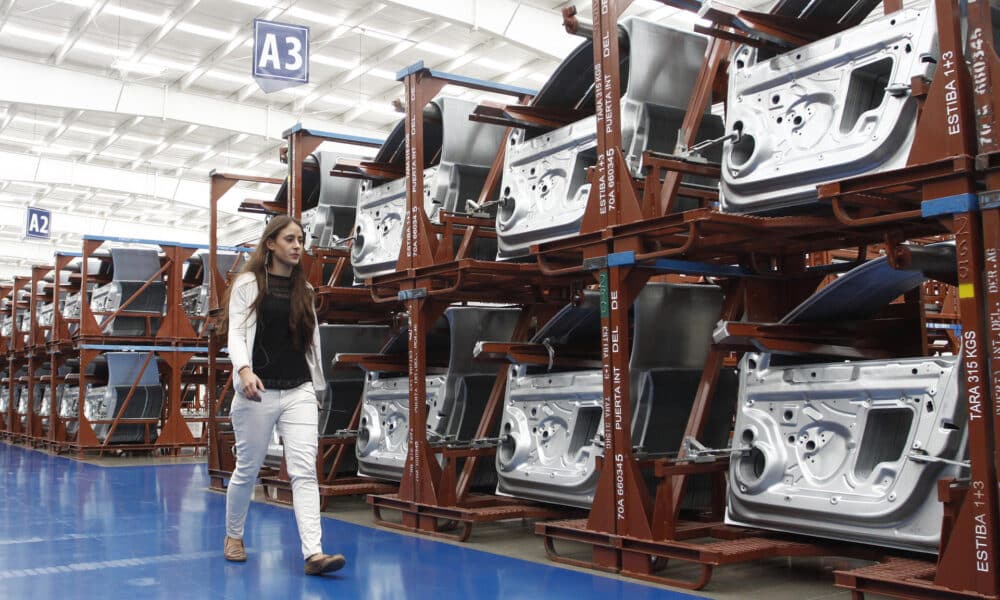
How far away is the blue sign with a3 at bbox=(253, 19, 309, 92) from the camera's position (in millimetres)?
11562

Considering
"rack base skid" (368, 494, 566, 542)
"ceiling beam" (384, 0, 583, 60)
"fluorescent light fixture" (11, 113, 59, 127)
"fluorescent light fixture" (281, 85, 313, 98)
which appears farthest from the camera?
"fluorescent light fixture" (11, 113, 59, 127)

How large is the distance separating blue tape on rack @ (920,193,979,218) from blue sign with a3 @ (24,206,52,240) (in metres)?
22.9

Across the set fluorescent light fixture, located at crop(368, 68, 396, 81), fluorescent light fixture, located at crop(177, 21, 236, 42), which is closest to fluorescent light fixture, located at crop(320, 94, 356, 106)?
fluorescent light fixture, located at crop(368, 68, 396, 81)

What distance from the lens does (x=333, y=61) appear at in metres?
20.3

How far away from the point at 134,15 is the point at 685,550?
16120 millimetres

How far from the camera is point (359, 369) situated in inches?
400

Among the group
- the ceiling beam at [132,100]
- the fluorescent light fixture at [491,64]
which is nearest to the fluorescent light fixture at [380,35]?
the fluorescent light fixture at [491,64]

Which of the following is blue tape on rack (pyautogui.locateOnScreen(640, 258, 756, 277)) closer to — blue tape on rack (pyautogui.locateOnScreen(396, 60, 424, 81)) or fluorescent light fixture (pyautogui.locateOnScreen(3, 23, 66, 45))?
blue tape on rack (pyautogui.locateOnScreen(396, 60, 424, 81))

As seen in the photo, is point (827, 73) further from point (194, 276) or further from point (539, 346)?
point (194, 276)

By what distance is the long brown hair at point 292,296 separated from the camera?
600 centimetres

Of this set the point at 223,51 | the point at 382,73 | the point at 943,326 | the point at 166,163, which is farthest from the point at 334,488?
the point at 166,163

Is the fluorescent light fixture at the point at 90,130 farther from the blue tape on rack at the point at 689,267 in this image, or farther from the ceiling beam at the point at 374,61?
the blue tape on rack at the point at 689,267

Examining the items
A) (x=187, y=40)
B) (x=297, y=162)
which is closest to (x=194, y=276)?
(x=187, y=40)

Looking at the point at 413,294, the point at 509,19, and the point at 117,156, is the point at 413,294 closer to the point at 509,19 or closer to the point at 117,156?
the point at 509,19
